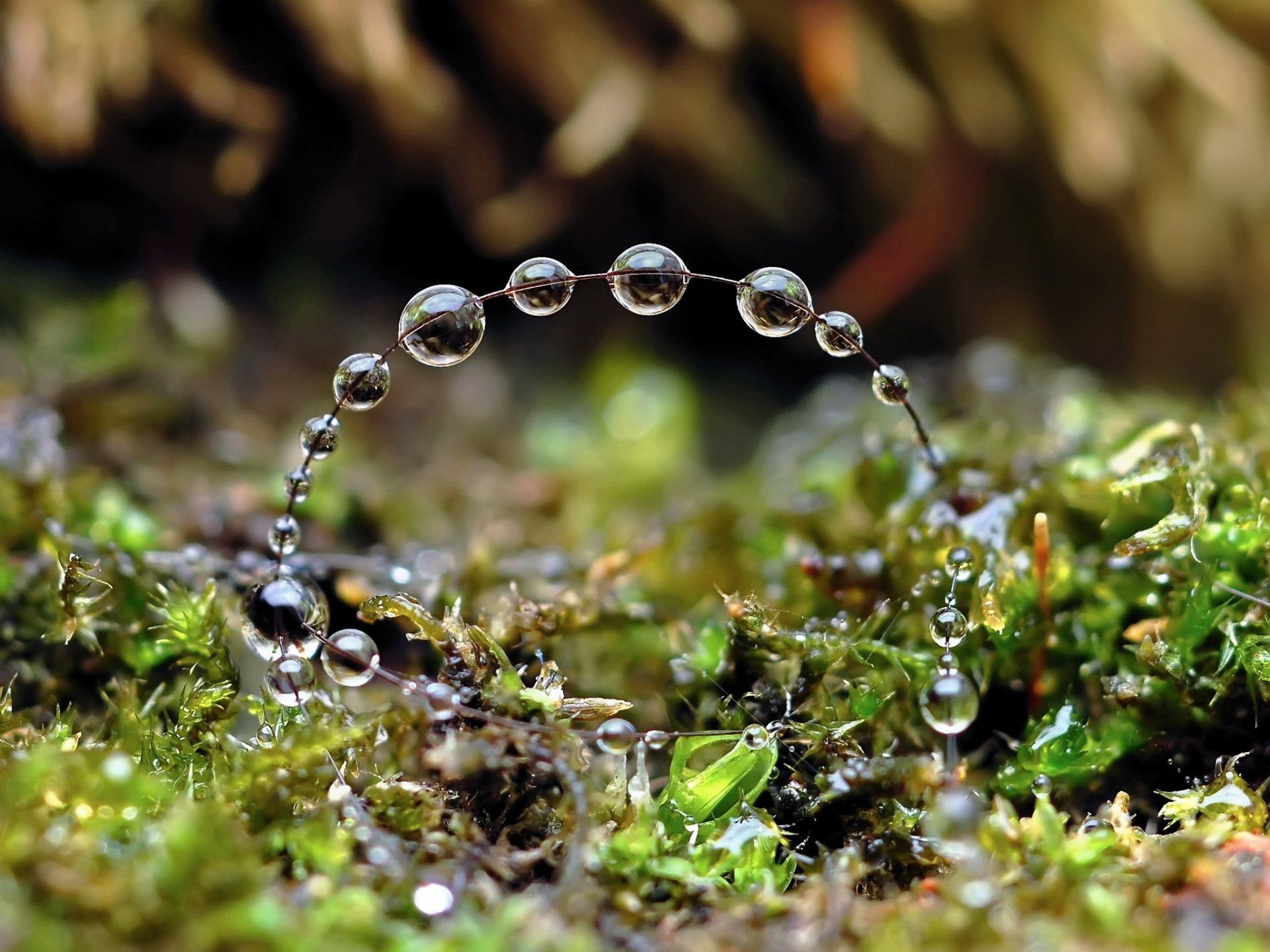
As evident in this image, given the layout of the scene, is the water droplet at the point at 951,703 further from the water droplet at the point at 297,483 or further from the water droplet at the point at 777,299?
the water droplet at the point at 297,483

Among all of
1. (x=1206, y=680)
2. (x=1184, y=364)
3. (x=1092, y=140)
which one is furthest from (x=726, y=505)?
(x=1184, y=364)

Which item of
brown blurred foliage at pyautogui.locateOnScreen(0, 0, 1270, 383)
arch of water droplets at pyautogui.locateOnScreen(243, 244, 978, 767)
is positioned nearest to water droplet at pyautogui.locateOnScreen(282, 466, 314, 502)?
arch of water droplets at pyautogui.locateOnScreen(243, 244, 978, 767)

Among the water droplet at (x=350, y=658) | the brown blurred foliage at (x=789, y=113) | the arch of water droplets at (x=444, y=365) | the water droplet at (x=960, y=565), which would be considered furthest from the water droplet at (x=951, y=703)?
the brown blurred foliage at (x=789, y=113)

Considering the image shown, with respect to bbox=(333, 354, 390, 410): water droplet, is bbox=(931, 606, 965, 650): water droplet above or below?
above

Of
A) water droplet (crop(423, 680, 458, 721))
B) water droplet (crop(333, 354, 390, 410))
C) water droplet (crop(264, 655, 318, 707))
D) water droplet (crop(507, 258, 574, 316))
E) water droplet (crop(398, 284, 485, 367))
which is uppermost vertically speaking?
water droplet (crop(507, 258, 574, 316))

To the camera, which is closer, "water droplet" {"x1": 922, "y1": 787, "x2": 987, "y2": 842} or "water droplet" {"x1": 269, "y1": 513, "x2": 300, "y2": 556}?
"water droplet" {"x1": 922, "y1": 787, "x2": 987, "y2": 842}

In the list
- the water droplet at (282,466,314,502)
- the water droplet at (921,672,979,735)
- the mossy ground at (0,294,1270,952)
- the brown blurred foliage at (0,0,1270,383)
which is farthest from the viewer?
A: the brown blurred foliage at (0,0,1270,383)

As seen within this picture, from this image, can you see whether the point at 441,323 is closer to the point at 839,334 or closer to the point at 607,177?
the point at 839,334

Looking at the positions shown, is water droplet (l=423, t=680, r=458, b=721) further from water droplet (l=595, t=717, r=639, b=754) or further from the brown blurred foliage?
the brown blurred foliage
